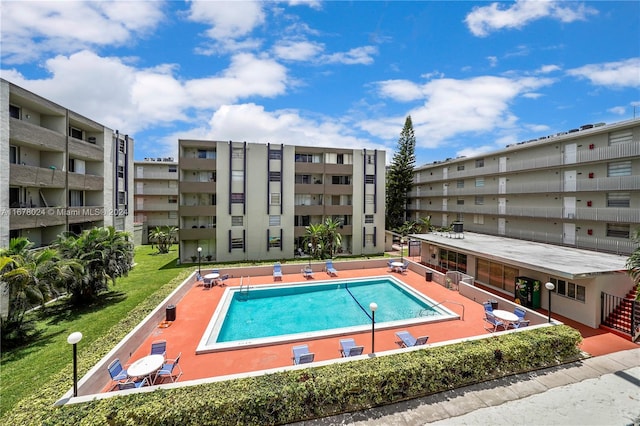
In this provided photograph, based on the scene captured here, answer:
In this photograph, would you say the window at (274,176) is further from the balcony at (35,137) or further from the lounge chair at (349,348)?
the lounge chair at (349,348)

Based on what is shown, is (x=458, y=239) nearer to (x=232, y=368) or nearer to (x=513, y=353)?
(x=513, y=353)

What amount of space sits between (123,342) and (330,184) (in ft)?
86.5

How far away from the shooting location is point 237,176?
3088 centimetres

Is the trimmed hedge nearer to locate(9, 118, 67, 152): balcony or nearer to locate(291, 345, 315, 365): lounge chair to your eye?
locate(291, 345, 315, 365): lounge chair

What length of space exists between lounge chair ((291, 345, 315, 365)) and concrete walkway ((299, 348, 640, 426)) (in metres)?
2.62

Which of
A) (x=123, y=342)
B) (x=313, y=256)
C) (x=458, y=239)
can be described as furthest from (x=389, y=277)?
(x=123, y=342)

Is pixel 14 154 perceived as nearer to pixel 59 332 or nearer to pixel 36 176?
pixel 36 176

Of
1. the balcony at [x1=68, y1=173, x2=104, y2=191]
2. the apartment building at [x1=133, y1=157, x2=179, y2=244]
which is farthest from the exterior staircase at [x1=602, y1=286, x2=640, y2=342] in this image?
the apartment building at [x1=133, y1=157, x2=179, y2=244]

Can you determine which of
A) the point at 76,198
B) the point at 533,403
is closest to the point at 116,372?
the point at 533,403

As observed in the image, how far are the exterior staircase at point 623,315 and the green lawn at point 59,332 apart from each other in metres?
24.0

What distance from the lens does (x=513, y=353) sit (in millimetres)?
10312

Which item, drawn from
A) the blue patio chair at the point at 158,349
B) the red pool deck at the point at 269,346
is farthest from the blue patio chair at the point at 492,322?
the blue patio chair at the point at 158,349

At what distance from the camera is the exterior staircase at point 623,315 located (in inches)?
506

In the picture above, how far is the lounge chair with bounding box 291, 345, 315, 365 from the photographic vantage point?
35.2ft
